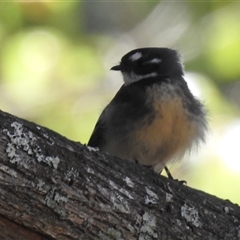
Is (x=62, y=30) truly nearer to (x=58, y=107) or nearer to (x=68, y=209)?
(x=58, y=107)

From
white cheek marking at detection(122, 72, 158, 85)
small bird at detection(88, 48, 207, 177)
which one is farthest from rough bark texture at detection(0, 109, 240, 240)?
white cheek marking at detection(122, 72, 158, 85)

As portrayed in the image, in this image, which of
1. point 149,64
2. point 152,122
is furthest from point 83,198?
point 149,64

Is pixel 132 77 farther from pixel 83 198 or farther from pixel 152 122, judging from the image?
pixel 83 198

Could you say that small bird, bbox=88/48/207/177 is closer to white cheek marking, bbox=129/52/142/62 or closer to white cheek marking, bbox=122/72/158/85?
white cheek marking, bbox=122/72/158/85

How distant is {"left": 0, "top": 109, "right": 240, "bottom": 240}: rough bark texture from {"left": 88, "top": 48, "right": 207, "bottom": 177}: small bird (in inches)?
52.8

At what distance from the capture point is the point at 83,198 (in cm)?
252

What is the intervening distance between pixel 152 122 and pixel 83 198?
1.77 m

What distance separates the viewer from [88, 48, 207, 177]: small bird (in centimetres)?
424

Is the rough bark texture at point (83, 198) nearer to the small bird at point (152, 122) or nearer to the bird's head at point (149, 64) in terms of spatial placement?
the small bird at point (152, 122)

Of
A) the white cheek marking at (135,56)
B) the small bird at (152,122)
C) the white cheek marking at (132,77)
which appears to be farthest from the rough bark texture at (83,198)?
the white cheek marking at (135,56)

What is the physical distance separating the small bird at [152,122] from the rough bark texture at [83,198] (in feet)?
4.40

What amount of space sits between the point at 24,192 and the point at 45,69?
81.8 inches

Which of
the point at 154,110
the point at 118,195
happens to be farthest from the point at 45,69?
the point at 118,195

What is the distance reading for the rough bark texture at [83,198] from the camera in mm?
2402
